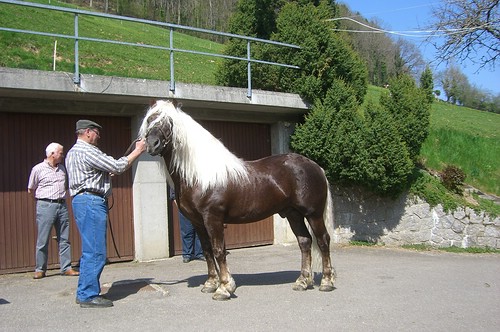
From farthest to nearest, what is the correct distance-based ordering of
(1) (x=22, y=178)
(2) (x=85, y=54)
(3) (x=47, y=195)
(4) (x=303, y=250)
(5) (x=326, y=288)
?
(2) (x=85, y=54) → (1) (x=22, y=178) → (3) (x=47, y=195) → (4) (x=303, y=250) → (5) (x=326, y=288)

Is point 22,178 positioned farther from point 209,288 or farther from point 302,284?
point 302,284

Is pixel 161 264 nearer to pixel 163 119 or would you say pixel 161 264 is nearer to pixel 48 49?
pixel 163 119

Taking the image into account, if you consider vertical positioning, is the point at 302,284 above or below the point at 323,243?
below

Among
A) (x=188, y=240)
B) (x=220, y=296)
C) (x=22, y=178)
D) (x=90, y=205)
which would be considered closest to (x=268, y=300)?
(x=220, y=296)

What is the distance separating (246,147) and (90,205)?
5.70 m

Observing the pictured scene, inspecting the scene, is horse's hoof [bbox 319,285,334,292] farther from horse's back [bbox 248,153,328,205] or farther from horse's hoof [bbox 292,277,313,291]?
horse's back [bbox 248,153,328,205]

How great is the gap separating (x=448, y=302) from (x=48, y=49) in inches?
537

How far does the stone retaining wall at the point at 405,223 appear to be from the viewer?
1047cm

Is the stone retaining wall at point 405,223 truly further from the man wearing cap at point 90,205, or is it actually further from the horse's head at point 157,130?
the man wearing cap at point 90,205

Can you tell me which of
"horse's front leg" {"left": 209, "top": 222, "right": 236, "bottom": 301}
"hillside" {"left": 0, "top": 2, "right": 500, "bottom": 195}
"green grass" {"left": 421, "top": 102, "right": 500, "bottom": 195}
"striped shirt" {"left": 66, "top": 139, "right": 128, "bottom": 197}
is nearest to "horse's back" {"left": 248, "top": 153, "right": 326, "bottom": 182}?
"horse's front leg" {"left": 209, "top": 222, "right": 236, "bottom": 301}

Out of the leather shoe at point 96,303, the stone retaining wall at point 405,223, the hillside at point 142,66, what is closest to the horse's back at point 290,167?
the leather shoe at point 96,303

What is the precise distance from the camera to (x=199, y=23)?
144 feet

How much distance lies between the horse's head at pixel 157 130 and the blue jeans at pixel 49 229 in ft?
9.03

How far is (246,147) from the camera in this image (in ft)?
34.6
